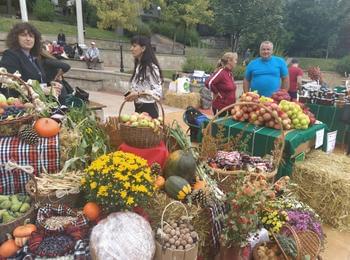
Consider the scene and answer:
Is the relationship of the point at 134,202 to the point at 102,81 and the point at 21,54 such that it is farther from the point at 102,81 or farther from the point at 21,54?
the point at 102,81

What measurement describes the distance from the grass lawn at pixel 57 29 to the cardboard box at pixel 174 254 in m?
18.6

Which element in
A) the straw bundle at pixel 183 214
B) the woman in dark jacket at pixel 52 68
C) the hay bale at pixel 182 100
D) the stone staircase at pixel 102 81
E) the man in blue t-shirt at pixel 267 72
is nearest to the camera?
the straw bundle at pixel 183 214

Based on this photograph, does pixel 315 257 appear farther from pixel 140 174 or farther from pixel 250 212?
pixel 140 174

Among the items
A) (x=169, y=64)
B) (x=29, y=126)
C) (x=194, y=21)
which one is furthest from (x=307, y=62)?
(x=29, y=126)

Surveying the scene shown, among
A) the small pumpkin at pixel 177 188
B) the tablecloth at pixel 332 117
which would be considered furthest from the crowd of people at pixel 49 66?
the tablecloth at pixel 332 117

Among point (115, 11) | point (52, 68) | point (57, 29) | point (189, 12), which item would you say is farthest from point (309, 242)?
point (189, 12)

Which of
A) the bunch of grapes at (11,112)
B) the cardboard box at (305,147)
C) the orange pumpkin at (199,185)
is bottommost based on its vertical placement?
the cardboard box at (305,147)

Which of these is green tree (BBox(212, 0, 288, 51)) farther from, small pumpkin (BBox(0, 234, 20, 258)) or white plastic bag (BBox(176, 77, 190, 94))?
small pumpkin (BBox(0, 234, 20, 258))

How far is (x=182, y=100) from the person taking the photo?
32.4 ft

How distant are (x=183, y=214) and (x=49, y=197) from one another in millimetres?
1024

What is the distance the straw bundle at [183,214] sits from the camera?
245 centimetres

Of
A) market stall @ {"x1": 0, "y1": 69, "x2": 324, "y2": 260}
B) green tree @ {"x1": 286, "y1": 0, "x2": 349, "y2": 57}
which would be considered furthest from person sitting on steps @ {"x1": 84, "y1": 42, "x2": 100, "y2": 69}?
green tree @ {"x1": 286, "y1": 0, "x2": 349, "y2": 57}

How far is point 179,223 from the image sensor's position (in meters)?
2.38

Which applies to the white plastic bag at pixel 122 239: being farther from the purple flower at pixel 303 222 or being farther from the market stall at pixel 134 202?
the purple flower at pixel 303 222
